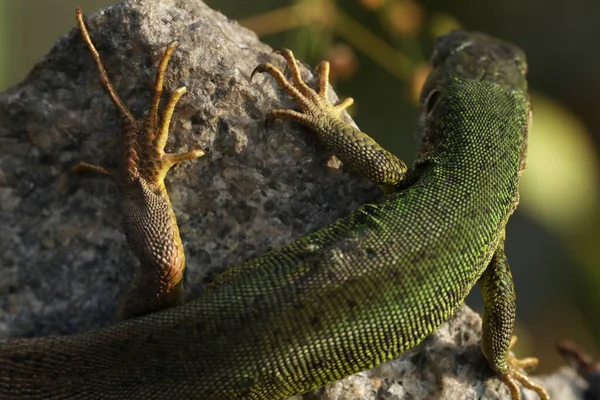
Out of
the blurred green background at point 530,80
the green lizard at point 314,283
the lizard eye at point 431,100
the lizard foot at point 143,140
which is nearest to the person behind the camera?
the green lizard at point 314,283

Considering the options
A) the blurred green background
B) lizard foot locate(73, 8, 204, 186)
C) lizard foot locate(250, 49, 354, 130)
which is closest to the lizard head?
lizard foot locate(250, 49, 354, 130)

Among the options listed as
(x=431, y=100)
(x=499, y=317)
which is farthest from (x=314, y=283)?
(x=431, y=100)

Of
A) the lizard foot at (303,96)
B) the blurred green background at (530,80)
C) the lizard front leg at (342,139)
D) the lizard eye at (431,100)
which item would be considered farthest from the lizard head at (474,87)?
the blurred green background at (530,80)

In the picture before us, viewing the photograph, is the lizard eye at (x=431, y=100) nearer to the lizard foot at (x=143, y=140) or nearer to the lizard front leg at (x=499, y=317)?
the lizard front leg at (x=499, y=317)

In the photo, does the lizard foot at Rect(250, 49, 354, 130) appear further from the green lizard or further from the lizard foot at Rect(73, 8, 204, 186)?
the lizard foot at Rect(73, 8, 204, 186)

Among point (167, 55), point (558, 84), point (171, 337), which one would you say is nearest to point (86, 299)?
point (171, 337)

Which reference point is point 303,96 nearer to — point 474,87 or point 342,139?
point 342,139
